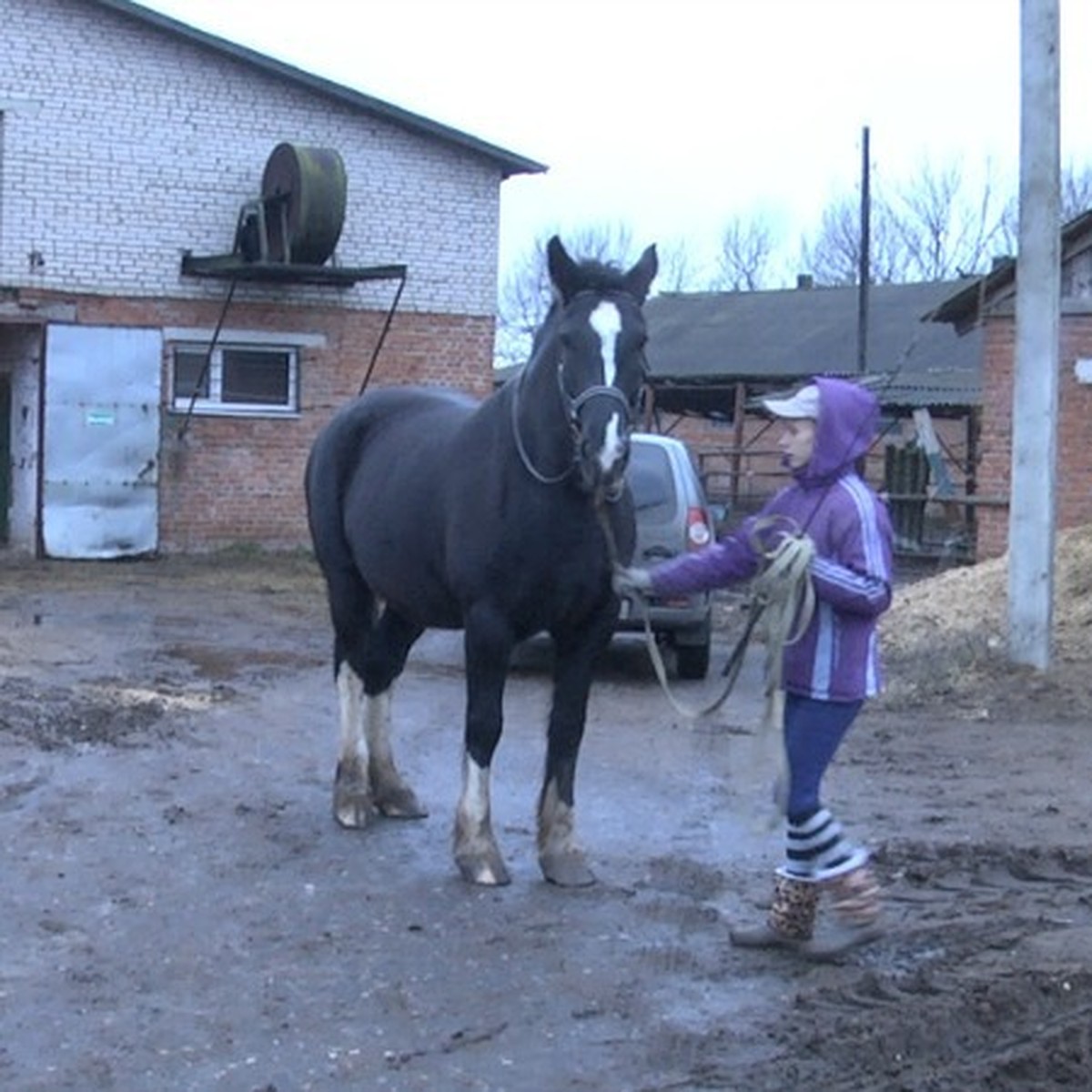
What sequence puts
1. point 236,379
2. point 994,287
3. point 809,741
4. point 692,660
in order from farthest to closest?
point 236,379 < point 994,287 < point 692,660 < point 809,741

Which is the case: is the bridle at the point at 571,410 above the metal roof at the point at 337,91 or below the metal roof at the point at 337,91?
below

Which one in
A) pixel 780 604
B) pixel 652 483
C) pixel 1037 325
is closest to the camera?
pixel 780 604

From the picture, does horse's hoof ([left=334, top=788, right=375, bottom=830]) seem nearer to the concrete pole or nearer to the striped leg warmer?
the striped leg warmer

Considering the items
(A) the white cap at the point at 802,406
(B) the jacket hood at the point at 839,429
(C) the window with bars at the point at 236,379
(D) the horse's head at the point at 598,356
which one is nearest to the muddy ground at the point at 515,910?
(B) the jacket hood at the point at 839,429

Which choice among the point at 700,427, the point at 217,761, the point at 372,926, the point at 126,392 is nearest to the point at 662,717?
the point at 217,761

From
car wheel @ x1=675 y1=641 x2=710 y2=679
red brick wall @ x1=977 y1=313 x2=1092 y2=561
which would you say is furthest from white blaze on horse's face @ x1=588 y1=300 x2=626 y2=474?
red brick wall @ x1=977 y1=313 x2=1092 y2=561

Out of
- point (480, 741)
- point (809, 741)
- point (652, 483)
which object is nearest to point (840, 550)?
point (809, 741)

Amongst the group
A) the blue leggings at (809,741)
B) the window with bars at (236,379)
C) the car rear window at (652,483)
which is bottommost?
the blue leggings at (809,741)

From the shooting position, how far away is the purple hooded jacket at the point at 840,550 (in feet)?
20.7

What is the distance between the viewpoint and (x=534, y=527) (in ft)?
24.6

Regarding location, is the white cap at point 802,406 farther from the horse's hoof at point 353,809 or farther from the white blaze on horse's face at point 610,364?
the horse's hoof at point 353,809

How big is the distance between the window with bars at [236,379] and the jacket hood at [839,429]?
61.8ft

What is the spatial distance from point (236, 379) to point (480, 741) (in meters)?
18.0

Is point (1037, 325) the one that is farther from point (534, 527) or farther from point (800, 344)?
point (800, 344)
